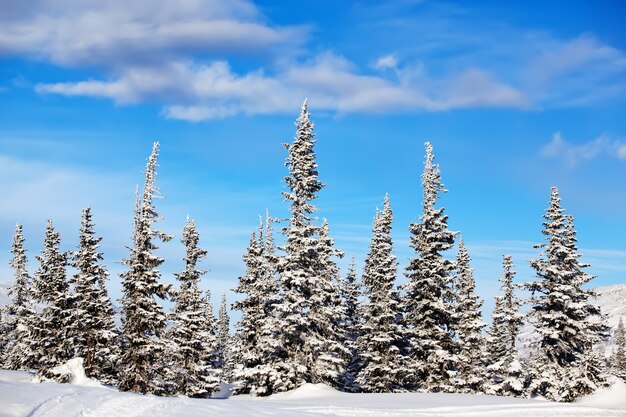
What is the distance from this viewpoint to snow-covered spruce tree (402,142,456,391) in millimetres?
36625

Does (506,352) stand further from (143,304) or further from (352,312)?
(143,304)

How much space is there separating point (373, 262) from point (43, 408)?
28153 mm

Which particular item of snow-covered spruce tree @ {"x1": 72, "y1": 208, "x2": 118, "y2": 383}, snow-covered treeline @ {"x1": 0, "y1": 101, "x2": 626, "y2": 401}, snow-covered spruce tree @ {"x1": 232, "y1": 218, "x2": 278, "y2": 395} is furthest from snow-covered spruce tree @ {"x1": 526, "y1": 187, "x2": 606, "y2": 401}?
snow-covered spruce tree @ {"x1": 72, "y1": 208, "x2": 118, "y2": 383}

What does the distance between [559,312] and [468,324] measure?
22.9 ft

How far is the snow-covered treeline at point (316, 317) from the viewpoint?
112 ft

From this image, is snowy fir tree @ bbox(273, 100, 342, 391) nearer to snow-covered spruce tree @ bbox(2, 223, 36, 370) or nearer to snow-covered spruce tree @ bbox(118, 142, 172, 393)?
snow-covered spruce tree @ bbox(118, 142, 172, 393)

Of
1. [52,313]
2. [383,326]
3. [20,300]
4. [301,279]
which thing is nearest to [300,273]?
[301,279]

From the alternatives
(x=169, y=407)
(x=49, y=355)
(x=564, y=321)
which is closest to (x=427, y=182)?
(x=564, y=321)

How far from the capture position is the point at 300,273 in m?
34.3

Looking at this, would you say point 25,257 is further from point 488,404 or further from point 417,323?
point 488,404

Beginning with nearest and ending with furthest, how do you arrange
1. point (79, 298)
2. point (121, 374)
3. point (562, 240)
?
point (121, 374), point (562, 240), point (79, 298)

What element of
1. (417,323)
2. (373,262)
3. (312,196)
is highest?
(312,196)

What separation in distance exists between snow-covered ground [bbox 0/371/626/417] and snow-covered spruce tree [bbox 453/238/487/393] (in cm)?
910

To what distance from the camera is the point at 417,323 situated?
37.9 metres
